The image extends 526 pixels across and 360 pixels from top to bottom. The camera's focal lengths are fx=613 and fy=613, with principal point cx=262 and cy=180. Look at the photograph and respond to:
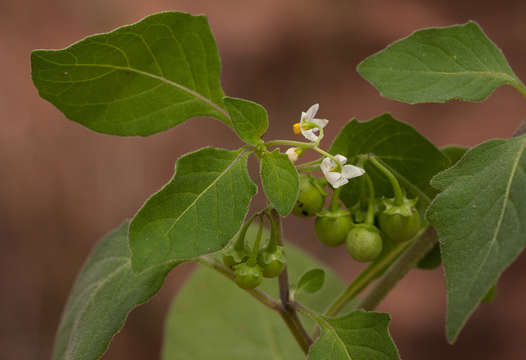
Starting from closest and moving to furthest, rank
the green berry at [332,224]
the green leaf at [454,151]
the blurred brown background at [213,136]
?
the green berry at [332,224] → the green leaf at [454,151] → the blurred brown background at [213,136]

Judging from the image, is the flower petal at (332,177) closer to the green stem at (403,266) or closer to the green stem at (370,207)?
the green stem at (370,207)

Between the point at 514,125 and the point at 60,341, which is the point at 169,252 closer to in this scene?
the point at 60,341

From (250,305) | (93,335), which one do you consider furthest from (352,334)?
(250,305)

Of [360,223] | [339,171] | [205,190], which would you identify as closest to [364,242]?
[360,223]

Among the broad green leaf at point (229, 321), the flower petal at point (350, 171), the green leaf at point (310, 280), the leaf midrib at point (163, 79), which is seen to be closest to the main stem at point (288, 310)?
the green leaf at point (310, 280)

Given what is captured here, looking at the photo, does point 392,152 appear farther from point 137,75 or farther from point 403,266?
point 137,75

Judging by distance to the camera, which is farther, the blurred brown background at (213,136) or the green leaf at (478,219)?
the blurred brown background at (213,136)
